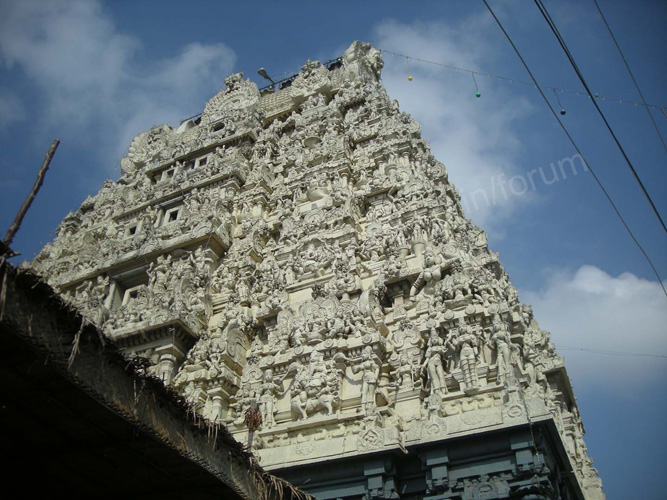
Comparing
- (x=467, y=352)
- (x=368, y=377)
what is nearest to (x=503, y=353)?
(x=467, y=352)

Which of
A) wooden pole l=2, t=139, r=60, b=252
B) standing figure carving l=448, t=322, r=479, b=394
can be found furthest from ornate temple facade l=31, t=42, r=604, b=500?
wooden pole l=2, t=139, r=60, b=252

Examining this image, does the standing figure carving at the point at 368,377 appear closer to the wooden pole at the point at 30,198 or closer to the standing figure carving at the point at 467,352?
the standing figure carving at the point at 467,352

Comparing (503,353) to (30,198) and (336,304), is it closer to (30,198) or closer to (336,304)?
(336,304)

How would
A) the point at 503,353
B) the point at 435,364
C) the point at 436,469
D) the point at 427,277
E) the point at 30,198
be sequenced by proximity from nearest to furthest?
1. the point at 30,198
2. the point at 436,469
3. the point at 503,353
4. the point at 435,364
5. the point at 427,277

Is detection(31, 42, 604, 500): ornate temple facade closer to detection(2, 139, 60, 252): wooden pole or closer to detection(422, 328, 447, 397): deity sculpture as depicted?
detection(422, 328, 447, 397): deity sculpture

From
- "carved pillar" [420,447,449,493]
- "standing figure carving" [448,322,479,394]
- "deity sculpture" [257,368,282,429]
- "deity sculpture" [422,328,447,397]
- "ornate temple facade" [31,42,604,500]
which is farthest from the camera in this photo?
"deity sculpture" [257,368,282,429]

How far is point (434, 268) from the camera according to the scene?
11.4 meters

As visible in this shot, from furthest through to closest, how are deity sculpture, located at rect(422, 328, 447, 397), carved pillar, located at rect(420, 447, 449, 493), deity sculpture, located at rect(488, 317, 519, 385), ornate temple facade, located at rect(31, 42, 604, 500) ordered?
deity sculpture, located at rect(422, 328, 447, 397) → deity sculpture, located at rect(488, 317, 519, 385) → ornate temple facade, located at rect(31, 42, 604, 500) → carved pillar, located at rect(420, 447, 449, 493)

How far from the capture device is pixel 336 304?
1170 cm

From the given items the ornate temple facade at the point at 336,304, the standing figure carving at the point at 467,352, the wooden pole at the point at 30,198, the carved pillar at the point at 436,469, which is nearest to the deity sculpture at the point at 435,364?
the ornate temple facade at the point at 336,304

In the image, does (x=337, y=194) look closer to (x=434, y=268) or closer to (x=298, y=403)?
(x=434, y=268)

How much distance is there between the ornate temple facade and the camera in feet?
29.6

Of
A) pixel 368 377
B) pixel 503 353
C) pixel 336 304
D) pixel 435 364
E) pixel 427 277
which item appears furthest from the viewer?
pixel 336 304

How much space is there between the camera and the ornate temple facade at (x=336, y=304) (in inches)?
355
